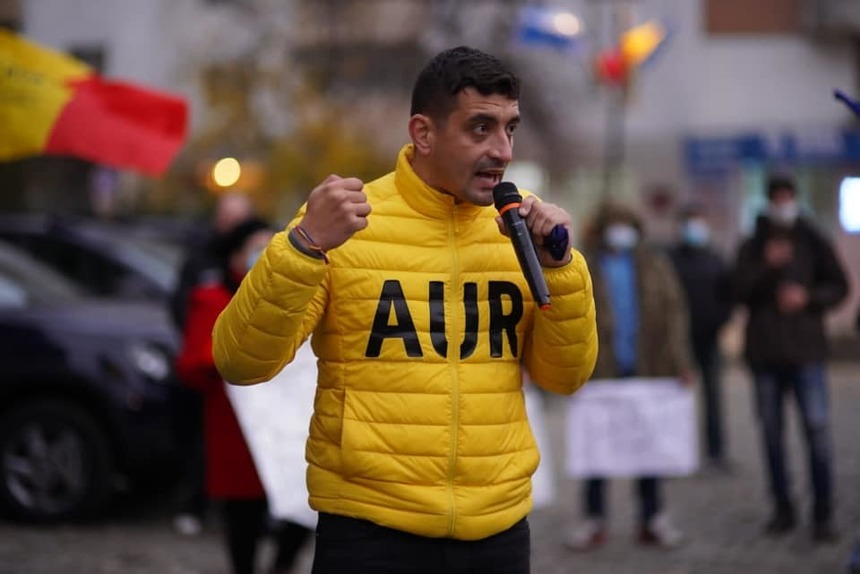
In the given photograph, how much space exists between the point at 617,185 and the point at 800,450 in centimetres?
1955

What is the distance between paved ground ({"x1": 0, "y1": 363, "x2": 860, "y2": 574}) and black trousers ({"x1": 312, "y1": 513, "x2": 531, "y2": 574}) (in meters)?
4.22

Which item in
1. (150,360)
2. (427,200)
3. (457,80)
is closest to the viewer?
(457,80)

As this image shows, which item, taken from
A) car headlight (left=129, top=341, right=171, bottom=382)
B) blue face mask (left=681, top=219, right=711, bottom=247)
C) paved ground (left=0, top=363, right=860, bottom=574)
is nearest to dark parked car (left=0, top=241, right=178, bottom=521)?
car headlight (left=129, top=341, right=171, bottom=382)

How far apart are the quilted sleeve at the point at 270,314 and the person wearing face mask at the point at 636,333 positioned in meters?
5.15

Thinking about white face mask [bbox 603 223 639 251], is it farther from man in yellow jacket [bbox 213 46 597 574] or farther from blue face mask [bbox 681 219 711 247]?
man in yellow jacket [bbox 213 46 597 574]

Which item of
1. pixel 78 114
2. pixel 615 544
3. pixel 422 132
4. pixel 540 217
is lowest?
pixel 615 544

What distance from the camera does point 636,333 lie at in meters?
8.70

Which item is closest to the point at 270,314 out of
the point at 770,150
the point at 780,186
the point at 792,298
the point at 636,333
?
the point at 636,333

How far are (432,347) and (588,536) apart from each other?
5.19 metres

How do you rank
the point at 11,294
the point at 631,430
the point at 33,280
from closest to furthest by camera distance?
the point at 631,430 < the point at 11,294 < the point at 33,280

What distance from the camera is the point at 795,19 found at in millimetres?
31516

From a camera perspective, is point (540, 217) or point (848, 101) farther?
point (848, 101)

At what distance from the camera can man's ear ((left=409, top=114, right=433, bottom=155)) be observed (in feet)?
12.1

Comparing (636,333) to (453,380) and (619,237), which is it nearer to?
(619,237)
